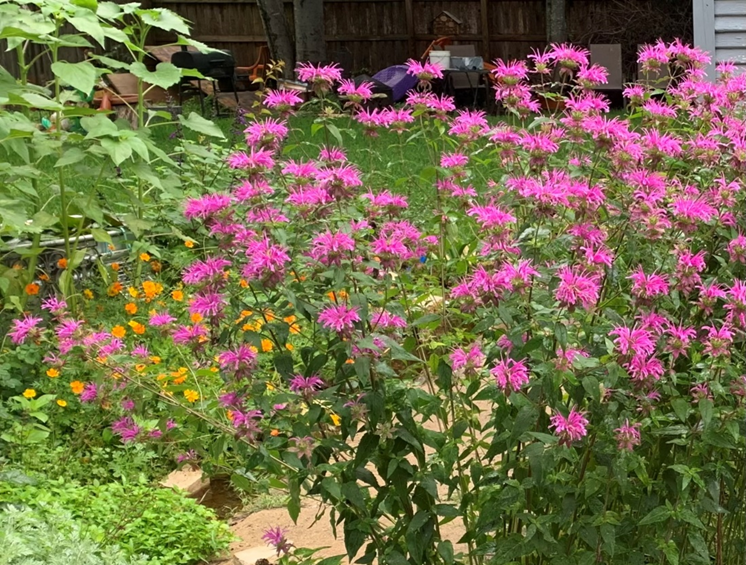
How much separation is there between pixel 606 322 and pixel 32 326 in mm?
1320

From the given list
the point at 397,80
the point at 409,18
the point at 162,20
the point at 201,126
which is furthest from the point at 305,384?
the point at 409,18

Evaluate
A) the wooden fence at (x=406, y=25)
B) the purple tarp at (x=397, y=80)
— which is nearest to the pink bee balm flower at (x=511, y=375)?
the purple tarp at (x=397, y=80)

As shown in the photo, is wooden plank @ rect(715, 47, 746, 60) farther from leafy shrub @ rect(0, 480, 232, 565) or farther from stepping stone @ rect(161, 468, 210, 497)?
leafy shrub @ rect(0, 480, 232, 565)

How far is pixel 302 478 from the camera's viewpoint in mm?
2021

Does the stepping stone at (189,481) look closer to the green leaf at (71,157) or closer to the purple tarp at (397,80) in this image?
the green leaf at (71,157)

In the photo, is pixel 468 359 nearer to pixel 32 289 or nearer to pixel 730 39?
pixel 32 289

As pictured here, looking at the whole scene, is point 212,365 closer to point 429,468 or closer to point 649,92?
point 429,468

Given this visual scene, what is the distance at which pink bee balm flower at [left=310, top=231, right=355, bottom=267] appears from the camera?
1788 millimetres

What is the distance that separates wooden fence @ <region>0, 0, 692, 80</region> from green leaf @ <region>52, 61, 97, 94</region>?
13.5 metres

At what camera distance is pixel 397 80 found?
1378cm

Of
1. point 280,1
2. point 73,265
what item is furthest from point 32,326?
point 280,1

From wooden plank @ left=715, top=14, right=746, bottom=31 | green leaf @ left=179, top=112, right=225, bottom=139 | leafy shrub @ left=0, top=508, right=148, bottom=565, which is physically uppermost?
wooden plank @ left=715, top=14, right=746, bottom=31

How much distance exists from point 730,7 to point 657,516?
19.6ft

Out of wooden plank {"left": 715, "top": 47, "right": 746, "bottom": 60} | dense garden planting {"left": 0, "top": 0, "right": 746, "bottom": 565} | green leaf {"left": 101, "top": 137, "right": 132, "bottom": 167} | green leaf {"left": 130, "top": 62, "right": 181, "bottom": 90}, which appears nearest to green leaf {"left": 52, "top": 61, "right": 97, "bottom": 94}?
green leaf {"left": 101, "top": 137, "right": 132, "bottom": 167}
